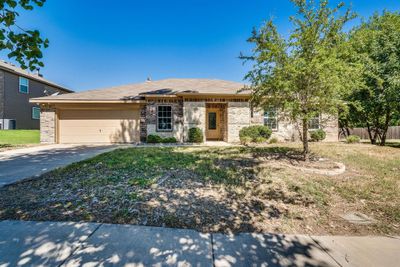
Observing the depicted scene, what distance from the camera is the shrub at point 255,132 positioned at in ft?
41.6

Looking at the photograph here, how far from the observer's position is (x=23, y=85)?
2045 cm

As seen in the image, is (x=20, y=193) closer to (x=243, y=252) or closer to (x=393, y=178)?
(x=243, y=252)

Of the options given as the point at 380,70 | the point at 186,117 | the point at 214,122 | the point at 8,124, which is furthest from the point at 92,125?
the point at 380,70

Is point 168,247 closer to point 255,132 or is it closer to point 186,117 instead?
point 186,117

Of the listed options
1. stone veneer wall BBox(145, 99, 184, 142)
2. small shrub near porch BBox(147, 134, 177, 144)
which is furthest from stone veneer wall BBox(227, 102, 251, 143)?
small shrub near porch BBox(147, 134, 177, 144)

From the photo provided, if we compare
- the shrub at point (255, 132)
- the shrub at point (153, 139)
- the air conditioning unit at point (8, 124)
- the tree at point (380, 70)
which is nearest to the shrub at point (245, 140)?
the shrub at point (255, 132)

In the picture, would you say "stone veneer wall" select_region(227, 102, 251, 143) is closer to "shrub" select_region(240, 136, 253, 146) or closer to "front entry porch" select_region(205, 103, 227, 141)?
"shrub" select_region(240, 136, 253, 146)

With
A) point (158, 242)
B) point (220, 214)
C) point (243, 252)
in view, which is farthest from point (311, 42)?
point (158, 242)

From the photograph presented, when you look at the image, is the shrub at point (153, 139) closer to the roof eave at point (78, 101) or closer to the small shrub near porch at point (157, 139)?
the small shrub near porch at point (157, 139)

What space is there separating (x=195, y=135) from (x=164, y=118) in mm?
2392

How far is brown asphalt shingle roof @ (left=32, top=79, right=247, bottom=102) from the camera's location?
12.9 meters

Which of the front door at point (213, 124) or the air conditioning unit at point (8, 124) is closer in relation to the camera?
the front door at point (213, 124)

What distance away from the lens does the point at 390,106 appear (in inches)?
408

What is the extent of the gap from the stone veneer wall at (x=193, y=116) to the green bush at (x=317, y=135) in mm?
7217
